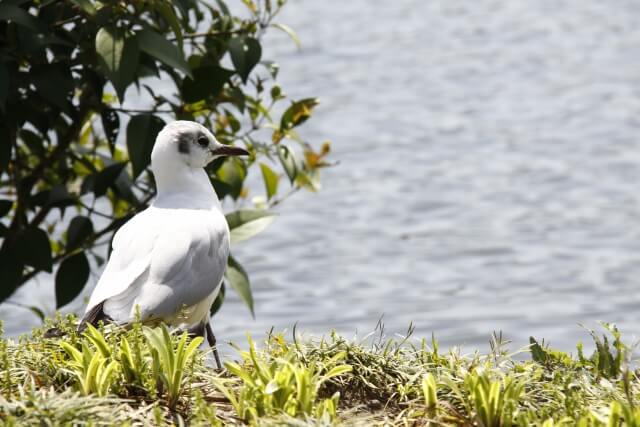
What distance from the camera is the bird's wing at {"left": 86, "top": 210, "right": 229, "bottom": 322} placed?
3.96m

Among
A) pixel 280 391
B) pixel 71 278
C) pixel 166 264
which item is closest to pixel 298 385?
pixel 280 391

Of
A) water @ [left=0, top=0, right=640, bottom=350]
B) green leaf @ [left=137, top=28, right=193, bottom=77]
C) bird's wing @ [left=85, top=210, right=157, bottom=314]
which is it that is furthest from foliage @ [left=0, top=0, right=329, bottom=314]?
water @ [left=0, top=0, right=640, bottom=350]

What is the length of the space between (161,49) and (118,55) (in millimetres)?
185

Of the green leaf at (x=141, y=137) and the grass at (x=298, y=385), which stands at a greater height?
the green leaf at (x=141, y=137)

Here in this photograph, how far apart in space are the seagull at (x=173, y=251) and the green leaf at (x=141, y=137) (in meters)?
0.25

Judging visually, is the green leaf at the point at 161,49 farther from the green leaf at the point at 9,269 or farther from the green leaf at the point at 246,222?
the green leaf at the point at 9,269

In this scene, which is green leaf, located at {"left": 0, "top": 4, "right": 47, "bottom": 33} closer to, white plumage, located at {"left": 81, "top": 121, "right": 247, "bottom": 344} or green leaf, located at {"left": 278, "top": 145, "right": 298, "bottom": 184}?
white plumage, located at {"left": 81, "top": 121, "right": 247, "bottom": 344}

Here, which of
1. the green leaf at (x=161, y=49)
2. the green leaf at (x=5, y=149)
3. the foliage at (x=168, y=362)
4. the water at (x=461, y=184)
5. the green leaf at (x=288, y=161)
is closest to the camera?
the foliage at (x=168, y=362)

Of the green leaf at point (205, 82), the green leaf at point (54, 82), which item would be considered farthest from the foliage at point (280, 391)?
the green leaf at point (205, 82)

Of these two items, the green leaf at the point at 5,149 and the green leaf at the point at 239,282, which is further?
the green leaf at the point at 239,282

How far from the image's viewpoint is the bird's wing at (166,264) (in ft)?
13.0

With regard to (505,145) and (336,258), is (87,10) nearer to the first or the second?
(336,258)

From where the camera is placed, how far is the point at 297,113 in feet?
18.2

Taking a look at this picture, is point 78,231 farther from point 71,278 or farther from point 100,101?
point 100,101
